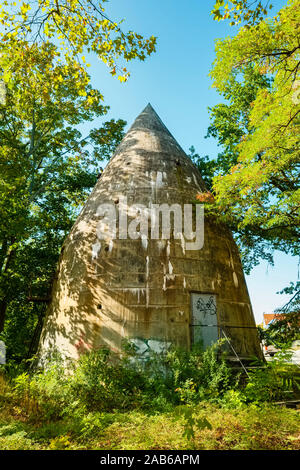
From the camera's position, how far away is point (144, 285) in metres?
8.48

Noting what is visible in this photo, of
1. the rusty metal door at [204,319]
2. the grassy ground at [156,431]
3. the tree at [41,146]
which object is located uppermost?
the tree at [41,146]

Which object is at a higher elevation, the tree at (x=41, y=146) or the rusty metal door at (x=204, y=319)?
the tree at (x=41, y=146)

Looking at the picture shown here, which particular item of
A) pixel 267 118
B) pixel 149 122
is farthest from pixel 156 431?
pixel 149 122

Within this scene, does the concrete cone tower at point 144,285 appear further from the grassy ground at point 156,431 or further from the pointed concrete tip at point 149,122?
the pointed concrete tip at point 149,122

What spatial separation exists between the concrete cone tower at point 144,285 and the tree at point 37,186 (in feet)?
8.74

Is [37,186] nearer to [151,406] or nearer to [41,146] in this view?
[41,146]

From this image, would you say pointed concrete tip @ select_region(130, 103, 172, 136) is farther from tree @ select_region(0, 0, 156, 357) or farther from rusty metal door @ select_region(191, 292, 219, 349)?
rusty metal door @ select_region(191, 292, 219, 349)

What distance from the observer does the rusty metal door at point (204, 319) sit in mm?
8258

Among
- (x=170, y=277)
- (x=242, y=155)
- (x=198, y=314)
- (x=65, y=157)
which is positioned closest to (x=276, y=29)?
(x=242, y=155)

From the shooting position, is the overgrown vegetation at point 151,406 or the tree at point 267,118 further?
the tree at point 267,118

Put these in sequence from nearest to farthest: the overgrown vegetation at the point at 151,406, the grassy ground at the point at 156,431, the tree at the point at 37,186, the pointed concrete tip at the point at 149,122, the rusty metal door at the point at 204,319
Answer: the grassy ground at the point at 156,431 < the overgrown vegetation at the point at 151,406 < the rusty metal door at the point at 204,319 < the tree at the point at 37,186 < the pointed concrete tip at the point at 149,122

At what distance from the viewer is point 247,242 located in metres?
12.4

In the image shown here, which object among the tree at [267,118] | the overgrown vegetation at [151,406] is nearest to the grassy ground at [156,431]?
the overgrown vegetation at [151,406]

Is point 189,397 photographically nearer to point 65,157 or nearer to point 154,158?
point 154,158
